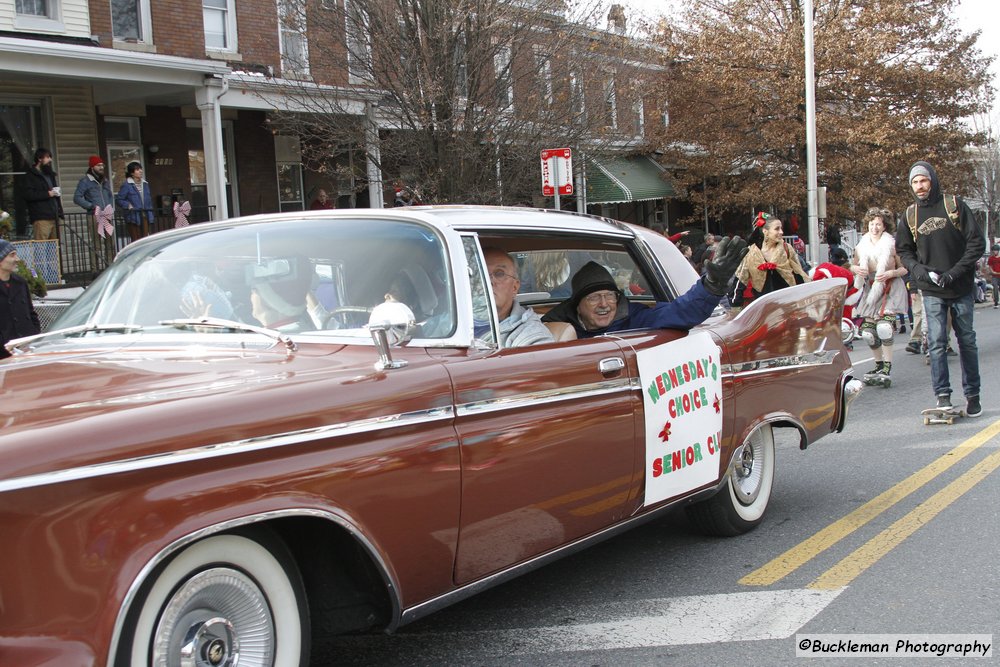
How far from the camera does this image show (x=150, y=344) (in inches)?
142

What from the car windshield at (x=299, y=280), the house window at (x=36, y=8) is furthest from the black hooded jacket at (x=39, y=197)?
the car windshield at (x=299, y=280)

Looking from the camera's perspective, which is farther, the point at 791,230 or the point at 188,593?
the point at 791,230

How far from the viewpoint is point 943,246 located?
7.72 meters

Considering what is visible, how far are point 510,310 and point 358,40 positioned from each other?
1137 centimetres

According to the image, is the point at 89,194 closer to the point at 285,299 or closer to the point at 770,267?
the point at 770,267

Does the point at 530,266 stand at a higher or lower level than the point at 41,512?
higher

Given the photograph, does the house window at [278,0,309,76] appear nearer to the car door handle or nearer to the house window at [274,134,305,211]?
the house window at [274,134,305,211]

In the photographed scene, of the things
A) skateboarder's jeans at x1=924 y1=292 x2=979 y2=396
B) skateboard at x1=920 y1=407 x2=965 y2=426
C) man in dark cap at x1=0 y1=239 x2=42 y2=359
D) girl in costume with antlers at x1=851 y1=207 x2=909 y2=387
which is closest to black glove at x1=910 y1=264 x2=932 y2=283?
skateboarder's jeans at x1=924 y1=292 x2=979 y2=396

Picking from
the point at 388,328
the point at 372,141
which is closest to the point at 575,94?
the point at 372,141

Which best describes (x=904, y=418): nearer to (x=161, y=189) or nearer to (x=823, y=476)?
(x=823, y=476)

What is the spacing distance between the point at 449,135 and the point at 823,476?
377 inches

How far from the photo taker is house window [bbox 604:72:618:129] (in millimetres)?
16672

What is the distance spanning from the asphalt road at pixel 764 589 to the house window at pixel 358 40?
10.4 m

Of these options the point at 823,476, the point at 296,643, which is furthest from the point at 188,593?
the point at 823,476
